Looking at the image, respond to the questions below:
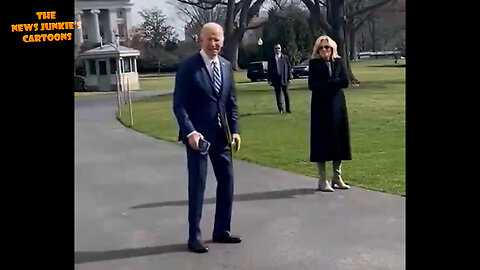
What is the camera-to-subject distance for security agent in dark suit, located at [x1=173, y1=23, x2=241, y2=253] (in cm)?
519

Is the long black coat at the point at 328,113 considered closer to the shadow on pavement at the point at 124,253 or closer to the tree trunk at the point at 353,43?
the shadow on pavement at the point at 124,253

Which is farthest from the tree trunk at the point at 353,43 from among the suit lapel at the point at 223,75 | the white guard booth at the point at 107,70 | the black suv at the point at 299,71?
the suit lapel at the point at 223,75

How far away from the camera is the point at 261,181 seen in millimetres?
8508

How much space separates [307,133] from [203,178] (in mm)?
8752

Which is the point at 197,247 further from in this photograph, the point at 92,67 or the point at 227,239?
the point at 92,67

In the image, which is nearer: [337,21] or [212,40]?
[212,40]

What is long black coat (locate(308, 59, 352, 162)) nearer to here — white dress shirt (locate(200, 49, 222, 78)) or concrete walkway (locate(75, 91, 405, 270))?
concrete walkway (locate(75, 91, 405, 270))

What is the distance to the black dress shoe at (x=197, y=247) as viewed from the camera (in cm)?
538

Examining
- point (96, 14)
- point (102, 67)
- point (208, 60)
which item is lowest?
point (102, 67)

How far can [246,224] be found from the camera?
20.5 ft

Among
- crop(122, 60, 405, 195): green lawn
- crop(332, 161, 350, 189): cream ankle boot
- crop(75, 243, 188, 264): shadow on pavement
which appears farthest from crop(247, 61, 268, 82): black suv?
crop(75, 243, 188, 264): shadow on pavement

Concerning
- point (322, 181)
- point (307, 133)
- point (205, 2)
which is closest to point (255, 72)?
point (205, 2)

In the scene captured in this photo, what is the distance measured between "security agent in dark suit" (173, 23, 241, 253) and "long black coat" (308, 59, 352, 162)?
219cm
